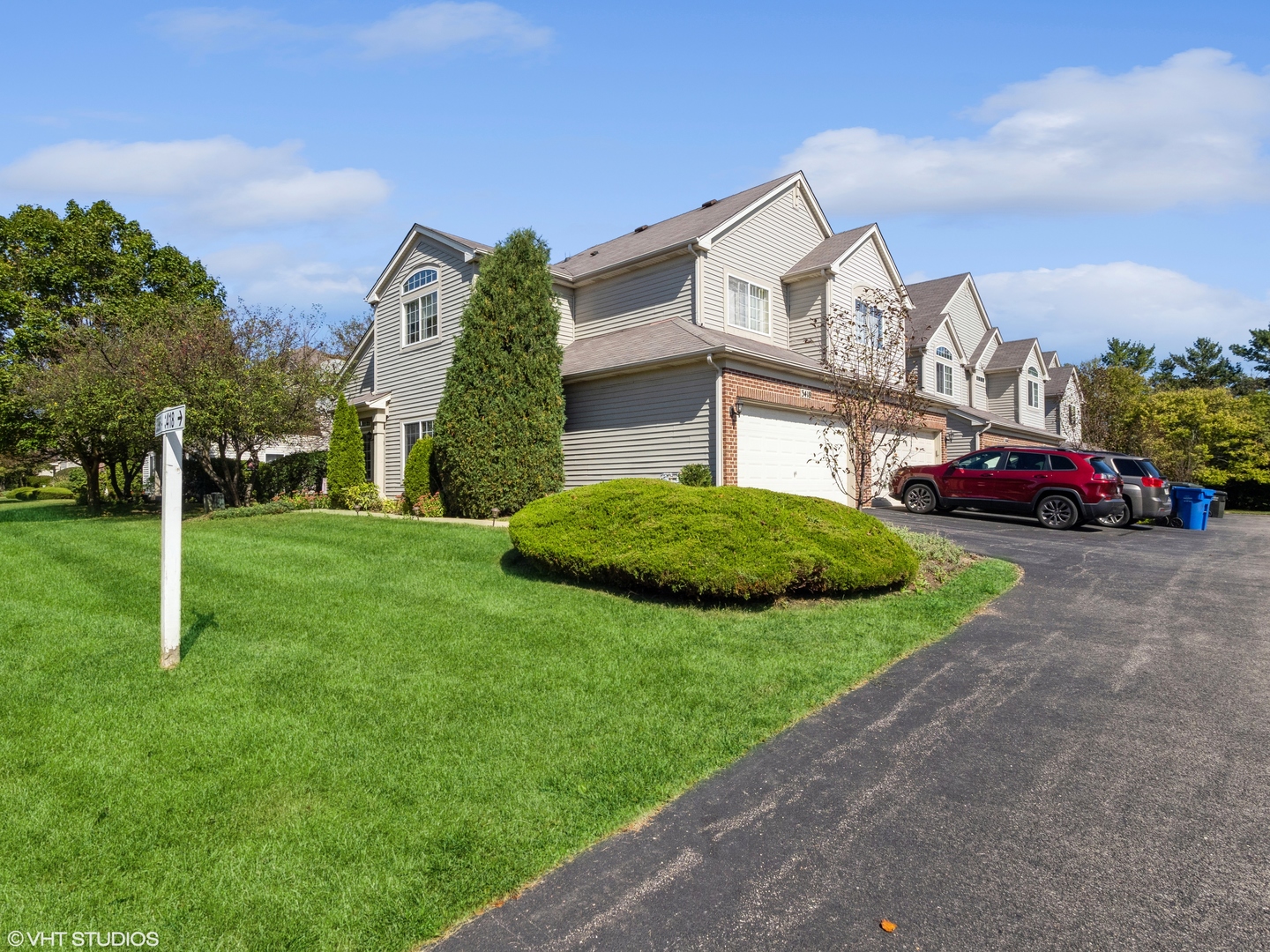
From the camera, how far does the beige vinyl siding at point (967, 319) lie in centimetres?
2878

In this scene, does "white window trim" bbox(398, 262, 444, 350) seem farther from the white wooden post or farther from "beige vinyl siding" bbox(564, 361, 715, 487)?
the white wooden post

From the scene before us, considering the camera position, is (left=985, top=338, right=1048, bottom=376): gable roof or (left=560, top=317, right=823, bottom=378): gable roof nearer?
(left=560, top=317, right=823, bottom=378): gable roof

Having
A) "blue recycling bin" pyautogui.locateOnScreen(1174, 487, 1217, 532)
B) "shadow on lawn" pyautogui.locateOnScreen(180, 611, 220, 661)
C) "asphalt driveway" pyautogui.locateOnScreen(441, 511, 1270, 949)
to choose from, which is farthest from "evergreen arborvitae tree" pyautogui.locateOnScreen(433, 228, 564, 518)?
"blue recycling bin" pyautogui.locateOnScreen(1174, 487, 1217, 532)

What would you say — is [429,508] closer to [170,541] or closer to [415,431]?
[415,431]

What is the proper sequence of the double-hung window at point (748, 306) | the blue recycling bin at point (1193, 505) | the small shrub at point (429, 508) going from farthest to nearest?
the double-hung window at point (748, 306) → the blue recycling bin at point (1193, 505) → the small shrub at point (429, 508)

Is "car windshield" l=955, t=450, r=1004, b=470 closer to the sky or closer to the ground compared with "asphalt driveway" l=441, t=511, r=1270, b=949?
closer to the sky

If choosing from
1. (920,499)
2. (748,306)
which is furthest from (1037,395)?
(748,306)

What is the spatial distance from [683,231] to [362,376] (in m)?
11.6

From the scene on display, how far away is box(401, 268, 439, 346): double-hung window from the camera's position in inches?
759

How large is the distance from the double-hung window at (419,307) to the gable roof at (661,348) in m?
4.06

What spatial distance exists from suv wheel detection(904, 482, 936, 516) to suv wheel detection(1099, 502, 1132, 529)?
11.3 ft

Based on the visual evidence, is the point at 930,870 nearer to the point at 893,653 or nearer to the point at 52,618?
the point at 893,653

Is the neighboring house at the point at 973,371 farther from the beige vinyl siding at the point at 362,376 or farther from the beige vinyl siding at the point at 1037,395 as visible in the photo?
the beige vinyl siding at the point at 362,376

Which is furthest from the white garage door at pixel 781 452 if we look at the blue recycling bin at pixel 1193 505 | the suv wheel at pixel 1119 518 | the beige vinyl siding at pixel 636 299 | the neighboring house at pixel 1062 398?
the neighboring house at pixel 1062 398
